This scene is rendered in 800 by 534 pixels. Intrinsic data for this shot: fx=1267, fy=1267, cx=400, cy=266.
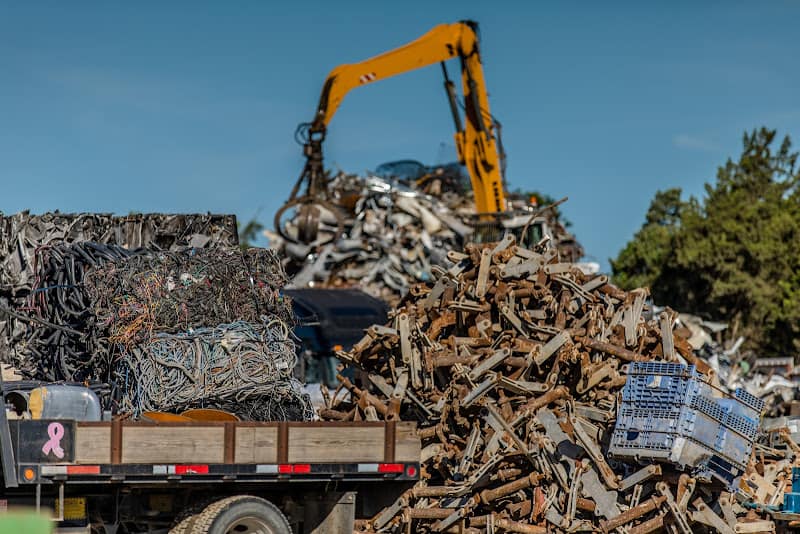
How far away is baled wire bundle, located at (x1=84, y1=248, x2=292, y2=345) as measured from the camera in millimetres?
11977

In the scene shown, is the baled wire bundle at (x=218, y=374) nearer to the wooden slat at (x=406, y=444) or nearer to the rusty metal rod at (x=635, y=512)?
the wooden slat at (x=406, y=444)

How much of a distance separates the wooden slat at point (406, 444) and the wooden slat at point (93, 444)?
2.64m

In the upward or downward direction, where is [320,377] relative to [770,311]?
downward

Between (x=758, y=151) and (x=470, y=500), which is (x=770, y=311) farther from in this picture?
(x=470, y=500)

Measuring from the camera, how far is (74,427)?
9.52m

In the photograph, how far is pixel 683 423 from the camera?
11562 mm

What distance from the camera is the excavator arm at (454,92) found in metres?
32.9

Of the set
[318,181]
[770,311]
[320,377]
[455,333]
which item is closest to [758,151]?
[770,311]

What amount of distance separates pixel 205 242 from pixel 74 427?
5004 millimetres

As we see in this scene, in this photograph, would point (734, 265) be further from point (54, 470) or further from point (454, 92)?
point (54, 470)

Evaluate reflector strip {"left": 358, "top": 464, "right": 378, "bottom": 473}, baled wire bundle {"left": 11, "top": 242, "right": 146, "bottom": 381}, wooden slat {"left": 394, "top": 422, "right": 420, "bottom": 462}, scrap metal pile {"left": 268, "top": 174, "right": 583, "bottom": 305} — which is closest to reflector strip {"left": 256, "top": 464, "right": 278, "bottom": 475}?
reflector strip {"left": 358, "top": 464, "right": 378, "bottom": 473}

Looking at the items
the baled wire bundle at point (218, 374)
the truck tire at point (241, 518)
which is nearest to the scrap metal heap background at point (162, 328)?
the baled wire bundle at point (218, 374)

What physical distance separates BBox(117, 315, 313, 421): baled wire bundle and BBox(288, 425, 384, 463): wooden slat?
1452 millimetres

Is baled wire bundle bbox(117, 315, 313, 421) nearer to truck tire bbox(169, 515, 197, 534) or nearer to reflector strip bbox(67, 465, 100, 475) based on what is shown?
truck tire bbox(169, 515, 197, 534)
